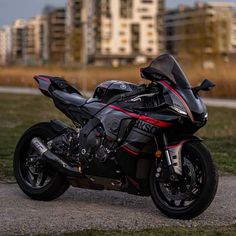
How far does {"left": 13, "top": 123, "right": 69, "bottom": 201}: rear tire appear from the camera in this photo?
7492mm

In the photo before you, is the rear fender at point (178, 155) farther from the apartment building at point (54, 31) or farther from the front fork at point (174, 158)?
the apartment building at point (54, 31)

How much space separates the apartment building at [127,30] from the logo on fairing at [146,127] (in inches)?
5873

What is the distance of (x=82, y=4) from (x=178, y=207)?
163 meters

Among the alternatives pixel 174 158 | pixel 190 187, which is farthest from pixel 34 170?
pixel 190 187

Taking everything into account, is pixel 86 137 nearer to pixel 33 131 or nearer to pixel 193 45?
pixel 33 131

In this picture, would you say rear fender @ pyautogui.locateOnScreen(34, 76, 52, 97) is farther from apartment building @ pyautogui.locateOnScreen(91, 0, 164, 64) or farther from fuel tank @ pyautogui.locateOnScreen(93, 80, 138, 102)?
apartment building @ pyautogui.locateOnScreen(91, 0, 164, 64)

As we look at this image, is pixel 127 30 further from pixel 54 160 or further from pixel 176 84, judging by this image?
pixel 176 84

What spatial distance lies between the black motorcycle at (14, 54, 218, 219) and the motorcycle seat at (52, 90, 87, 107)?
0.04 ft

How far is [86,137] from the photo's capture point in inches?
283

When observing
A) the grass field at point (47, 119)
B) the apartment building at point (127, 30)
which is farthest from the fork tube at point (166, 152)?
the apartment building at point (127, 30)

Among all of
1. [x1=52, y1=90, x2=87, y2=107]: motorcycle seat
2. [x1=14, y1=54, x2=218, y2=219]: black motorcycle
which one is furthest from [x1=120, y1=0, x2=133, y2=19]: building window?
[x1=14, y1=54, x2=218, y2=219]: black motorcycle

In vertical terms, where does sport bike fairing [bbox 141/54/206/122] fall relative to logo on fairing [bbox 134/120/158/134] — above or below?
above

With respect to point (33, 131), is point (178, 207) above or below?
below

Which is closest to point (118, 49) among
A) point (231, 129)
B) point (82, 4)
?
point (82, 4)
